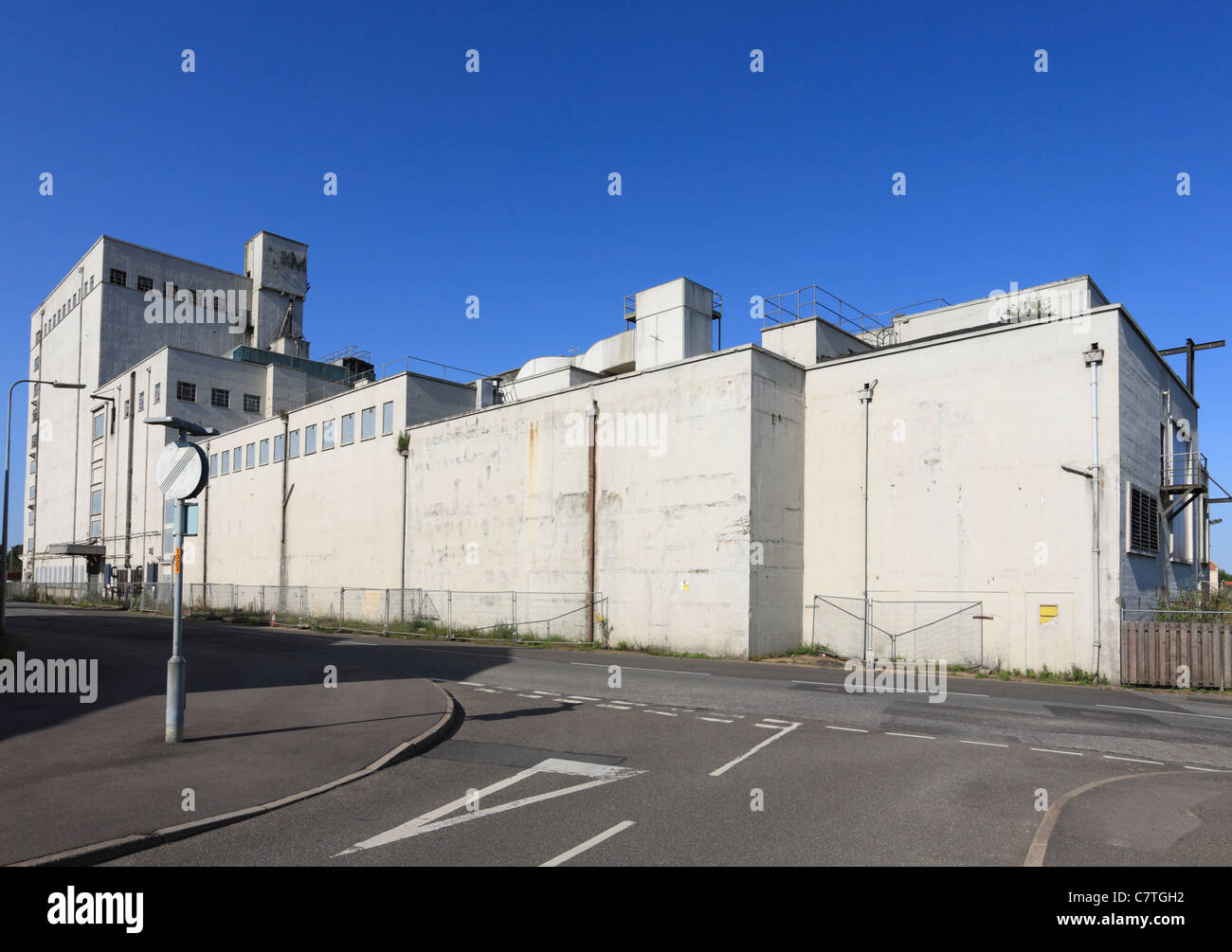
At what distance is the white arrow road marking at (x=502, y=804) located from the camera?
6.89 meters

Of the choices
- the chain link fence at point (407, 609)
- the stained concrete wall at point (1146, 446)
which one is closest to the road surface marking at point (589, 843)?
the stained concrete wall at point (1146, 446)

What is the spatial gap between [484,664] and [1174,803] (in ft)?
54.4

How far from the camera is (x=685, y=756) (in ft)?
33.8

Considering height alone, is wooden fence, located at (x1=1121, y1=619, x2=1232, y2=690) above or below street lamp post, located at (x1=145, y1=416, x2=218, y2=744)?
below

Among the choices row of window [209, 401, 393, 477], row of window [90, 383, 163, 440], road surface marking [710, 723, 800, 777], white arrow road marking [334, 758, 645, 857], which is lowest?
road surface marking [710, 723, 800, 777]

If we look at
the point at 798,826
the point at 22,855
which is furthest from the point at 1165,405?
the point at 22,855

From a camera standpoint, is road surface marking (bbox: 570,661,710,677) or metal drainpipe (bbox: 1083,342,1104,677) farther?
metal drainpipe (bbox: 1083,342,1104,677)

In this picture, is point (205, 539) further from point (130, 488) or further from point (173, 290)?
point (173, 290)

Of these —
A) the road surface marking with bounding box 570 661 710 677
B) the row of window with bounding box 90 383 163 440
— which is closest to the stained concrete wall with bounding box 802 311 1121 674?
the road surface marking with bounding box 570 661 710 677

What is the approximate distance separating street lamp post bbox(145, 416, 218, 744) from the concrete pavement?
345 mm

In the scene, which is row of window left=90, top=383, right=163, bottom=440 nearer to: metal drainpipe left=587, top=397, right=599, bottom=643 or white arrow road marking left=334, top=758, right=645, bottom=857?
metal drainpipe left=587, top=397, right=599, bottom=643

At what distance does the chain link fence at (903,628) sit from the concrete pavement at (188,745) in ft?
45.2

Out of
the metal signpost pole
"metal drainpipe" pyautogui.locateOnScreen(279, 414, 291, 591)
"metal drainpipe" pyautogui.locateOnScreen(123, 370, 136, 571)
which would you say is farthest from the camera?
"metal drainpipe" pyautogui.locateOnScreen(123, 370, 136, 571)

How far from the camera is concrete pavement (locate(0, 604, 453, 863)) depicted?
23.0 ft
